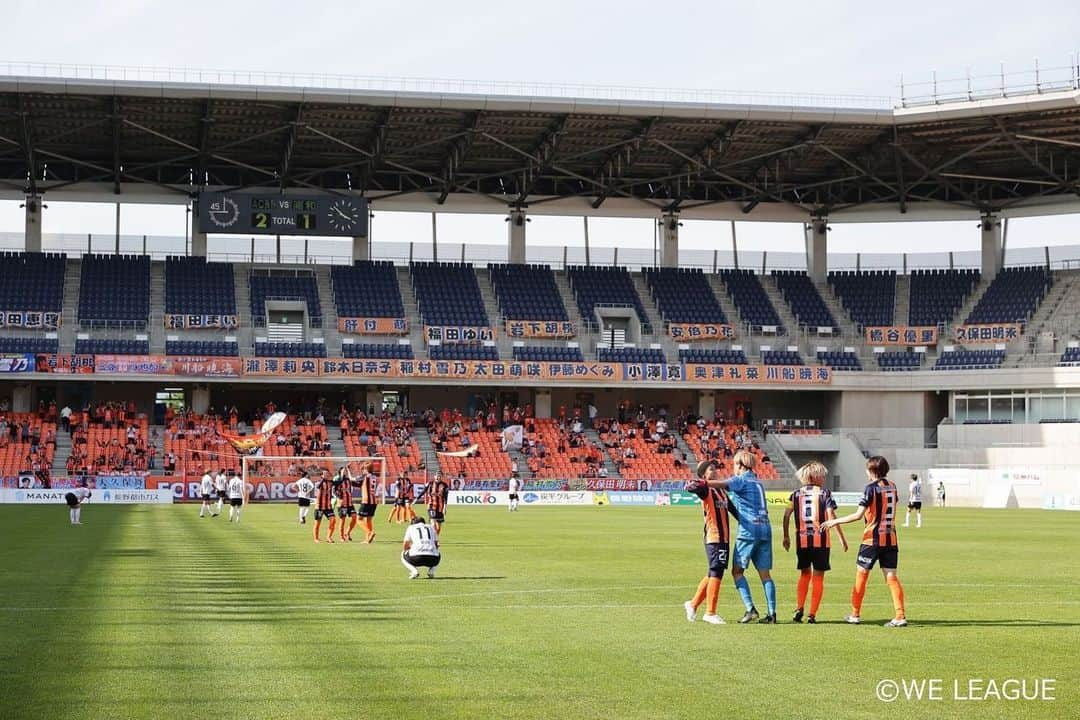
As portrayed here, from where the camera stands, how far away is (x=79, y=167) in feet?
248

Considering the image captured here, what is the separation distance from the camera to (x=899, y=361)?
7712 cm

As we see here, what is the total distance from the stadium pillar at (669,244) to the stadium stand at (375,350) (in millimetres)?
17937

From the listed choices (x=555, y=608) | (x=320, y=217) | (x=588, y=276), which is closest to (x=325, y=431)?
(x=320, y=217)

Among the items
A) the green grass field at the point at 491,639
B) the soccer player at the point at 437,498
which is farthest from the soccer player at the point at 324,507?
the green grass field at the point at 491,639

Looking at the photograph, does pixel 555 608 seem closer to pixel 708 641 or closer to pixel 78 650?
pixel 708 641

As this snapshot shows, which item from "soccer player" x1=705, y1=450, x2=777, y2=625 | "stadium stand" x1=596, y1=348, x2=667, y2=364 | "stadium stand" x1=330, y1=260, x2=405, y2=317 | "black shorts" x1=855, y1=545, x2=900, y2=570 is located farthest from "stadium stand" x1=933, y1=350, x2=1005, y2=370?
"soccer player" x1=705, y1=450, x2=777, y2=625

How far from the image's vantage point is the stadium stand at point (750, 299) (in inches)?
3125

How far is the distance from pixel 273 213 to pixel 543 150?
1526cm

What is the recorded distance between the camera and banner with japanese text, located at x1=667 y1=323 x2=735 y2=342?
255 feet

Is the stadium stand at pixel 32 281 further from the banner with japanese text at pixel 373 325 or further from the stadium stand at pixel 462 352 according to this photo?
the stadium stand at pixel 462 352

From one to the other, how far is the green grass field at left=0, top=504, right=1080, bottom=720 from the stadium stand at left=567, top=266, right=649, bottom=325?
1963 inches

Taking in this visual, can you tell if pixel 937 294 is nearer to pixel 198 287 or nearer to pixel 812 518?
pixel 198 287

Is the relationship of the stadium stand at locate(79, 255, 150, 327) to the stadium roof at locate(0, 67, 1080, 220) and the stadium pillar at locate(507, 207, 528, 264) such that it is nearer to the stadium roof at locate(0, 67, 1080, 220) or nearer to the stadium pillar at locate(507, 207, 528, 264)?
the stadium roof at locate(0, 67, 1080, 220)

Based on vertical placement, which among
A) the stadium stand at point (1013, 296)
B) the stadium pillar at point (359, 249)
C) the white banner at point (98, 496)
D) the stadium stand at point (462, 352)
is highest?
the stadium pillar at point (359, 249)
